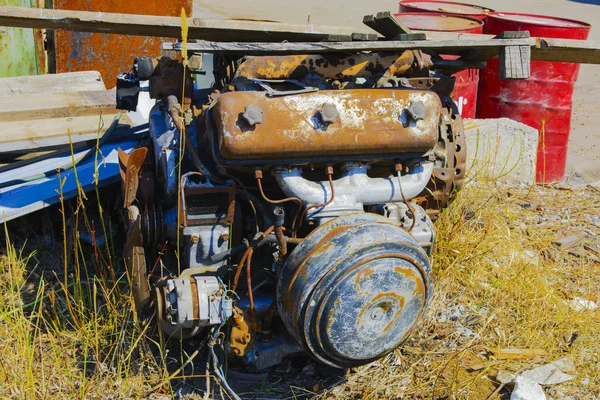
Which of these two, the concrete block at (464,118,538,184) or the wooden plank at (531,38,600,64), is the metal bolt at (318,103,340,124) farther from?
the concrete block at (464,118,538,184)

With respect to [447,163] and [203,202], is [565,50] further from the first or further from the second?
[203,202]

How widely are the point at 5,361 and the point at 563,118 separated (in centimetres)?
467

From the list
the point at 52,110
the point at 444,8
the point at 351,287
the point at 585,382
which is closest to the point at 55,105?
the point at 52,110

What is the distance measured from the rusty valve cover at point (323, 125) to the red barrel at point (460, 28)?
258 centimetres

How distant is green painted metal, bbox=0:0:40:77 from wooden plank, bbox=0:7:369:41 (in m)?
2.08

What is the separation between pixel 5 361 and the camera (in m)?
2.73

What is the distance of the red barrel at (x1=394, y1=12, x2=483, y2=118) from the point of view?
5277mm

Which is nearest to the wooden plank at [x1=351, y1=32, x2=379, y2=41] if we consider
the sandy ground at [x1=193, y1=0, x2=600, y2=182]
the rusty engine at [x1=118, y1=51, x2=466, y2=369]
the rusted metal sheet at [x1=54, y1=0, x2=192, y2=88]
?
the rusty engine at [x1=118, y1=51, x2=466, y2=369]

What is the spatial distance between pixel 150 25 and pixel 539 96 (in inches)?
136

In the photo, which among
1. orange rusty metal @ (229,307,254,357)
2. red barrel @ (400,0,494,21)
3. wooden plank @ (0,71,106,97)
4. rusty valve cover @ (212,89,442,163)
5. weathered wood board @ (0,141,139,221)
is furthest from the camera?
red barrel @ (400,0,494,21)

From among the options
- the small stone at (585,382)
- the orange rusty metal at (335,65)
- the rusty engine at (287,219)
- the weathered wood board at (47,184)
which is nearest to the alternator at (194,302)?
Result: the rusty engine at (287,219)

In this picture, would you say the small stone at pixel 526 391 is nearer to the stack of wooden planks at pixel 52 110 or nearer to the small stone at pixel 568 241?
the small stone at pixel 568 241

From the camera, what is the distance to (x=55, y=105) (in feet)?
14.7

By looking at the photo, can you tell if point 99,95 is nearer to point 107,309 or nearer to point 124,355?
point 107,309
